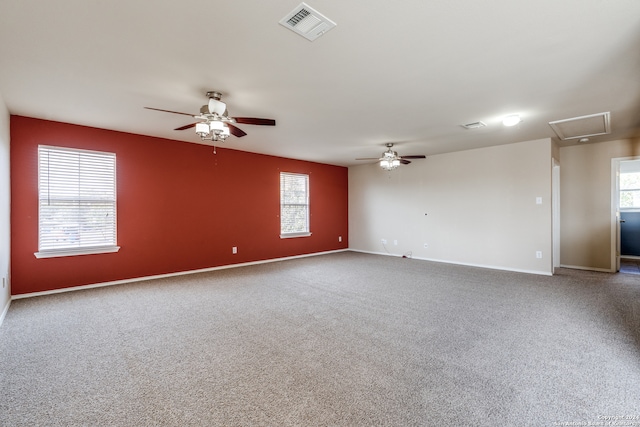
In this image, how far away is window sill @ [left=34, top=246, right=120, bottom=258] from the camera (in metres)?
4.01

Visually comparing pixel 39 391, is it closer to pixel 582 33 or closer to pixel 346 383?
pixel 346 383

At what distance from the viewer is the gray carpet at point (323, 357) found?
5.72 ft

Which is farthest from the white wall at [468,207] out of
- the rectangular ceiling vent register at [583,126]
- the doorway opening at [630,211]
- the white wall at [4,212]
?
the white wall at [4,212]

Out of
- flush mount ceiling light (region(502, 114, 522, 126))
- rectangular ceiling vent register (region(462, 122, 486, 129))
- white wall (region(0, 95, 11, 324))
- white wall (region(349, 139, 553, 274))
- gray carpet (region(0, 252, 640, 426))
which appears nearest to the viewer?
gray carpet (region(0, 252, 640, 426))

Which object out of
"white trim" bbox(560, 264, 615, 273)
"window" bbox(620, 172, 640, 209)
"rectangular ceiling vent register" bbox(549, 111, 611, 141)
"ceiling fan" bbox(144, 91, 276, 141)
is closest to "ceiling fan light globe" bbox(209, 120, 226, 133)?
"ceiling fan" bbox(144, 91, 276, 141)

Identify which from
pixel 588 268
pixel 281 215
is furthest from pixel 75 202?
pixel 588 268

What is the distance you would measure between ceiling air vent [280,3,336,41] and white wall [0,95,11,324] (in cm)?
361

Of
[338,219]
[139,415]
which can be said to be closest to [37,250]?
[139,415]

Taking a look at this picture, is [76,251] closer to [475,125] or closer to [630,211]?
[475,125]

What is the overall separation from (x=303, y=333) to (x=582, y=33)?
3.28m

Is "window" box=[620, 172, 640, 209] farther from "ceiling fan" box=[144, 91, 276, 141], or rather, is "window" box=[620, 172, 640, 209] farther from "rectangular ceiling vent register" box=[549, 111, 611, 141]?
"ceiling fan" box=[144, 91, 276, 141]

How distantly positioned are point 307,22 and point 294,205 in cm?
534

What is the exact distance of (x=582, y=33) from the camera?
2066 mm

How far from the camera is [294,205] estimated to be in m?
7.16
